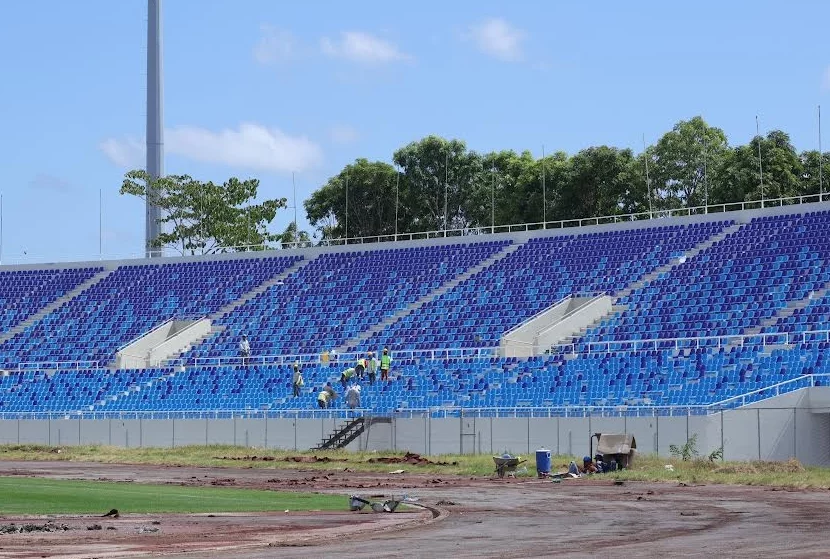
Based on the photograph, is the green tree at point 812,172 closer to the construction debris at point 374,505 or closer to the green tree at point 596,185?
the green tree at point 596,185

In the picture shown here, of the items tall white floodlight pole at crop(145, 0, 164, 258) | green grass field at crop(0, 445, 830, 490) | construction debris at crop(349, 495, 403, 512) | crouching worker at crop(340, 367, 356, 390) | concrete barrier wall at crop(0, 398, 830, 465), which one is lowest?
green grass field at crop(0, 445, 830, 490)

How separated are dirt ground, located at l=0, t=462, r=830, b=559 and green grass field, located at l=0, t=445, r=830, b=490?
6.64 ft

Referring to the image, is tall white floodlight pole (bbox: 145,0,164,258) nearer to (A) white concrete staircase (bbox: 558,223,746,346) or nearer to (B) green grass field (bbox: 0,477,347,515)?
(A) white concrete staircase (bbox: 558,223,746,346)

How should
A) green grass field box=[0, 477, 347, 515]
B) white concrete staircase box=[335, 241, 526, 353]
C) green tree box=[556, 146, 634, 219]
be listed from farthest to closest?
1. green tree box=[556, 146, 634, 219]
2. white concrete staircase box=[335, 241, 526, 353]
3. green grass field box=[0, 477, 347, 515]

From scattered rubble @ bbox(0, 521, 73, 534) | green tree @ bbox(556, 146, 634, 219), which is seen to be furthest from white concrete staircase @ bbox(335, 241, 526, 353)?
scattered rubble @ bbox(0, 521, 73, 534)

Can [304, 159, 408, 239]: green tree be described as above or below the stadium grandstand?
above

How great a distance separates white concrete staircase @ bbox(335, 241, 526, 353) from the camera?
61.3 meters

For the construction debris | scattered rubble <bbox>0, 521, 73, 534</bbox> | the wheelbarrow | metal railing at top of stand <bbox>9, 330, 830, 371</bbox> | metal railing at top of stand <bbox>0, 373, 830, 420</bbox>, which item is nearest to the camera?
scattered rubble <bbox>0, 521, 73, 534</bbox>

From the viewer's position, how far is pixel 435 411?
47844mm

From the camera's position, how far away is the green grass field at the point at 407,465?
115 ft

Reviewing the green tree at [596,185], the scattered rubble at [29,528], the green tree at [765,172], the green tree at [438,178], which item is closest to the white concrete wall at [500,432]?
the scattered rubble at [29,528]

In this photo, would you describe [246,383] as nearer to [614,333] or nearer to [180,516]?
[614,333]

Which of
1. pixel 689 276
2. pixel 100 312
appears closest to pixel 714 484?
pixel 689 276

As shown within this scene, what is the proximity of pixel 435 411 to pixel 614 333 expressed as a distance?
943 centimetres
